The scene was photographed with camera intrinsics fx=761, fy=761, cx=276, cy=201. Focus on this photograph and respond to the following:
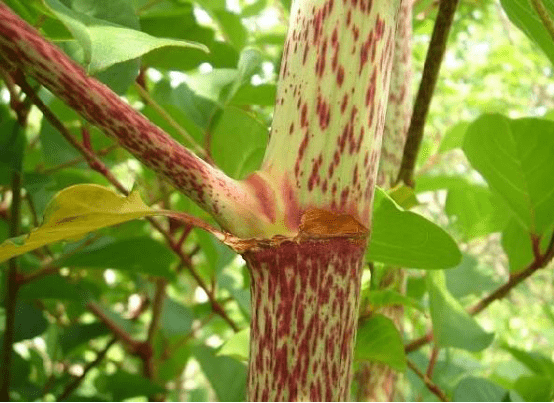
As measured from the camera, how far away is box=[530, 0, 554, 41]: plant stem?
350 mm

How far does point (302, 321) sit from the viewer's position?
26cm

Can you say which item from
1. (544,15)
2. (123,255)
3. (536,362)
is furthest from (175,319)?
(544,15)

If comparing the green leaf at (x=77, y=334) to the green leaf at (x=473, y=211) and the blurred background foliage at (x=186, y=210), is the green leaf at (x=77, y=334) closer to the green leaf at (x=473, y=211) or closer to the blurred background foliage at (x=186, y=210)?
the blurred background foliage at (x=186, y=210)

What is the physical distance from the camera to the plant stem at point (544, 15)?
0.35 m

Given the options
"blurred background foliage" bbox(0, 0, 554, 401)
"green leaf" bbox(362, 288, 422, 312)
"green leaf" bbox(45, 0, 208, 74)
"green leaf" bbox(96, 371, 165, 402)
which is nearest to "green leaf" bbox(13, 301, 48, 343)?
"blurred background foliage" bbox(0, 0, 554, 401)

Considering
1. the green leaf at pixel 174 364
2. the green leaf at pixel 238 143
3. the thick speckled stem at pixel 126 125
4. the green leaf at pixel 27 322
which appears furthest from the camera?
the green leaf at pixel 174 364

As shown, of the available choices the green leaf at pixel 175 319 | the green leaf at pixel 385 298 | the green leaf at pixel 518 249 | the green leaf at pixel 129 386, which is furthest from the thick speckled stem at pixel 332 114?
the green leaf at pixel 175 319

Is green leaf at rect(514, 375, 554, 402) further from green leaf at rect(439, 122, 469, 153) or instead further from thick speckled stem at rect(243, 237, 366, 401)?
thick speckled stem at rect(243, 237, 366, 401)

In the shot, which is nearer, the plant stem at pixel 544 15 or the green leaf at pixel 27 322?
the plant stem at pixel 544 15

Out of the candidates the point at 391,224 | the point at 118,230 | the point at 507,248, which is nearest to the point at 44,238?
the point at 391,224

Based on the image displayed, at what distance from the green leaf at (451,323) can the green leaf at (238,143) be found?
0.16m

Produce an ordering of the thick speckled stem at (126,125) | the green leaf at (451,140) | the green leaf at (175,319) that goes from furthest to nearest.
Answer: the green leaf at (175,319), the green leaf at (451,140), the thick speckled stem at (126,125)

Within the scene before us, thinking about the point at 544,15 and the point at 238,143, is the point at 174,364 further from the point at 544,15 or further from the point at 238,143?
the point at 544,15

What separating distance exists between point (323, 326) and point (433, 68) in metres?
0.20
